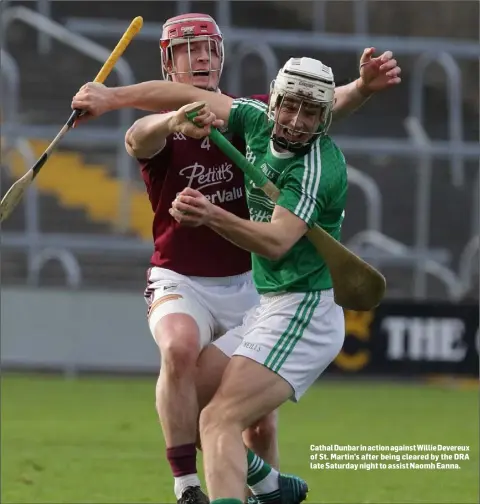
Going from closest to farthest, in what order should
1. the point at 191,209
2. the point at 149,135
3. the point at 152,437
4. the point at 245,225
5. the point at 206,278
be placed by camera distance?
the point at 191,209, the point at 245,225, the point at 149,135, the point at 206,278, the point at 152,437

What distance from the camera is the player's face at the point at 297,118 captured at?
19.1ft

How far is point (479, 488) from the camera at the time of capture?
8.05 m

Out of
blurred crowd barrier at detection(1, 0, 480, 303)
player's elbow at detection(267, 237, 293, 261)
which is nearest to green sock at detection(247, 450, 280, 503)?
player's elbow at detection(267, 237, 293, 261)

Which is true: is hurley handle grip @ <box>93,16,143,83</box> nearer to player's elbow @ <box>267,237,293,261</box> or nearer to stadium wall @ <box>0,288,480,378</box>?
player's elbow @ <box>267,237,293,261</box>

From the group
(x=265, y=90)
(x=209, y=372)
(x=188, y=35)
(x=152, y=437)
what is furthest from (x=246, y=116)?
(x=265, y=90)

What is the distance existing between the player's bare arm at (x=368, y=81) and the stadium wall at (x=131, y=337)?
315 inches

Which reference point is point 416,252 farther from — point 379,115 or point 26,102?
point 26,102

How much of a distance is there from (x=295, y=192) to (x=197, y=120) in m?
0.52

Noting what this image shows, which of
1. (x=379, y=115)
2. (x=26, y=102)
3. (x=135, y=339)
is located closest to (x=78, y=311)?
(x=135, y=339)

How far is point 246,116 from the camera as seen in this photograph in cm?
624

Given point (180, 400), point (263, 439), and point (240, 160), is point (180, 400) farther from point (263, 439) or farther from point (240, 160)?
point (240, 160)

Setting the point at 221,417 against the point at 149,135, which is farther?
the point at 149,135

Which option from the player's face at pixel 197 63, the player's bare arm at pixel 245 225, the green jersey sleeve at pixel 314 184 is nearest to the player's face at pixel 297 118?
the green jersey sleeve at pixel 314 184

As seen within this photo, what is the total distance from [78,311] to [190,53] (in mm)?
8415
